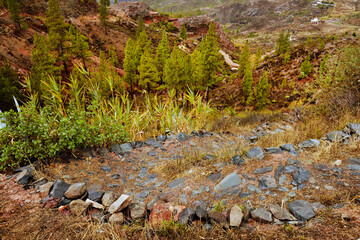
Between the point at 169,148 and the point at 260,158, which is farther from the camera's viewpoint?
the point at 169,148

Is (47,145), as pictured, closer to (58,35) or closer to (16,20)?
(58,35)

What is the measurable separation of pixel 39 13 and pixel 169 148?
1961 inches

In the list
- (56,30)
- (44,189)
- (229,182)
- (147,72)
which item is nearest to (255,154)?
(229,182)

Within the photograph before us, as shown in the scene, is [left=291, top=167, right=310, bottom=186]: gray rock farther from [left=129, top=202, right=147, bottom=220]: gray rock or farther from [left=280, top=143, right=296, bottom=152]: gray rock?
[left=129, top=202, right=147, bottom=220]: gray rock

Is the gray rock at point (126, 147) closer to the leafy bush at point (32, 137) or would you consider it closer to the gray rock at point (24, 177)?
the leafy bush at point (32, 137)

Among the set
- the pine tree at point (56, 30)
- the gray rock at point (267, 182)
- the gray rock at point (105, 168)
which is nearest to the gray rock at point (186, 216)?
the gray rock at point (267, 182)

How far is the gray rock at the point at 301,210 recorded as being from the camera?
1.63 m

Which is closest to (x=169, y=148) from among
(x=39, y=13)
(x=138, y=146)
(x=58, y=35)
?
(x=138, y=146)

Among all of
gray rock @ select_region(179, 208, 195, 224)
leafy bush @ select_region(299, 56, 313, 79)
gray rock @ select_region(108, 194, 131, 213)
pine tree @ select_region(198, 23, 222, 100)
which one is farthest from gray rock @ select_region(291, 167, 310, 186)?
leafy bush @ select_region(299, 56, 313, 79)

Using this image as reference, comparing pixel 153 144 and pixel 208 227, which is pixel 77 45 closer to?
pixel 153 144

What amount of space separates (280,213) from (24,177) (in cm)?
303

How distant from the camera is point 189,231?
1.63m

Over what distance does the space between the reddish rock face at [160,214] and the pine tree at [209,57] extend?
1661cm

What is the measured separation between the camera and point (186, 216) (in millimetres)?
1784
